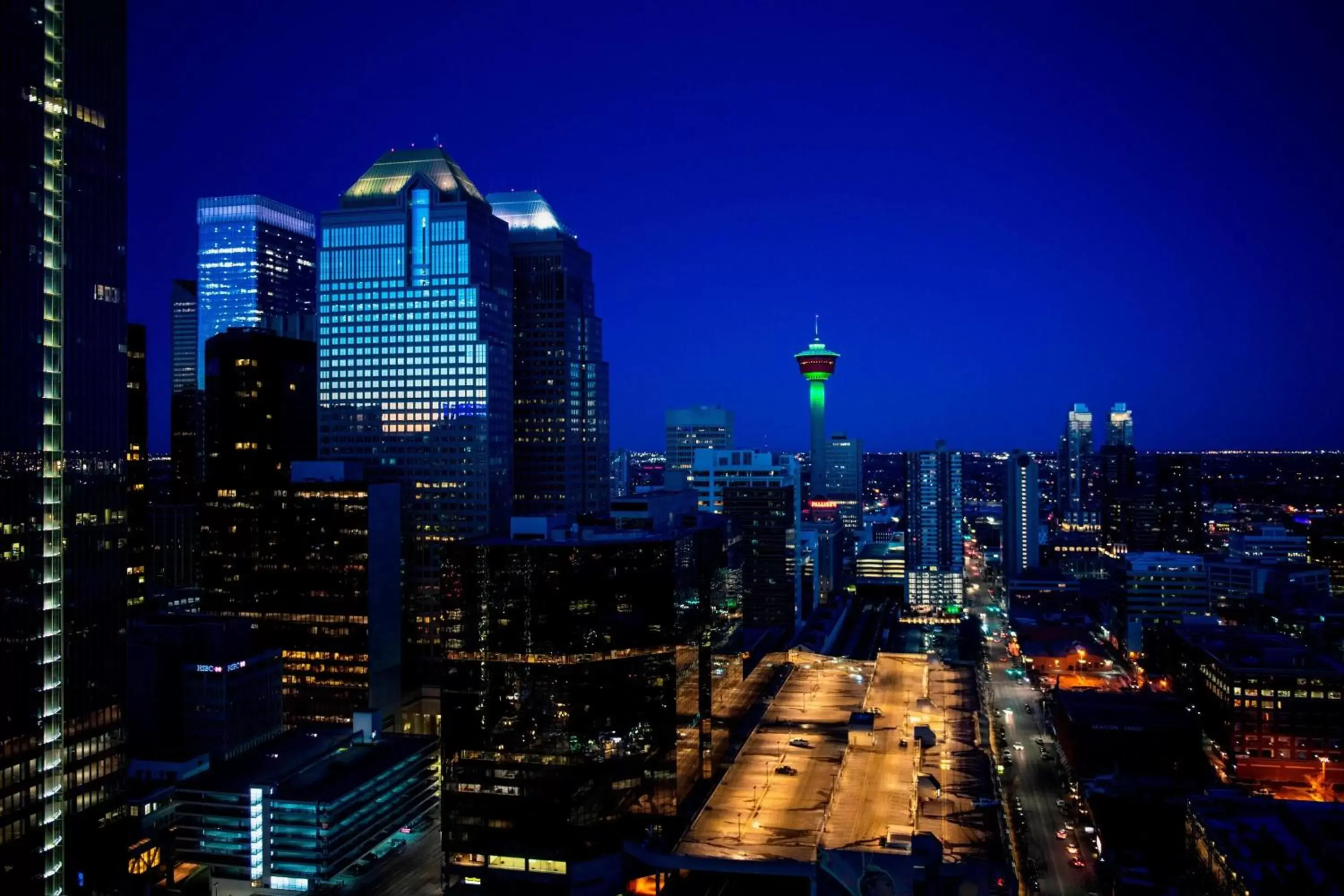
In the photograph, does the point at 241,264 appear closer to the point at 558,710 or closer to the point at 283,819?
the point at 283,819

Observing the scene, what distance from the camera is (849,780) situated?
218ft

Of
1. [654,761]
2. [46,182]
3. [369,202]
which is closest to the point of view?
[46,182]

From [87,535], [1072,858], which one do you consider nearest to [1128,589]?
[1072,858]

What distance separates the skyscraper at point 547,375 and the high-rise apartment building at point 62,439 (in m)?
60.9

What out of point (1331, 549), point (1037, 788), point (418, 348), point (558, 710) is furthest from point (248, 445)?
point (1331, 549)

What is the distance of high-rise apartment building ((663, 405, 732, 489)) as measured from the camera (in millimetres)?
178750

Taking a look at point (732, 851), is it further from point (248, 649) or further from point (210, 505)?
point (210, 505)

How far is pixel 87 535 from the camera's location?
45375 millimetres

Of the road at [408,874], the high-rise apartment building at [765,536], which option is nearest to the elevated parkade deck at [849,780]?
the road at [408,874]

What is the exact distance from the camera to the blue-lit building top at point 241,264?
5448 inches

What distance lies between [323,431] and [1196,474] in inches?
6162

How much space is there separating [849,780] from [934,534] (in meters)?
101

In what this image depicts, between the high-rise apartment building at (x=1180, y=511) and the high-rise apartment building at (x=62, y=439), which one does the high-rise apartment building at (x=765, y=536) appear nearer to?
the high-rise apartment building at (x=1180, y=511)

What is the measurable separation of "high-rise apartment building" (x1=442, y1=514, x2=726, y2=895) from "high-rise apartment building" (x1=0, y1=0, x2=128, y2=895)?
16.8 metres
